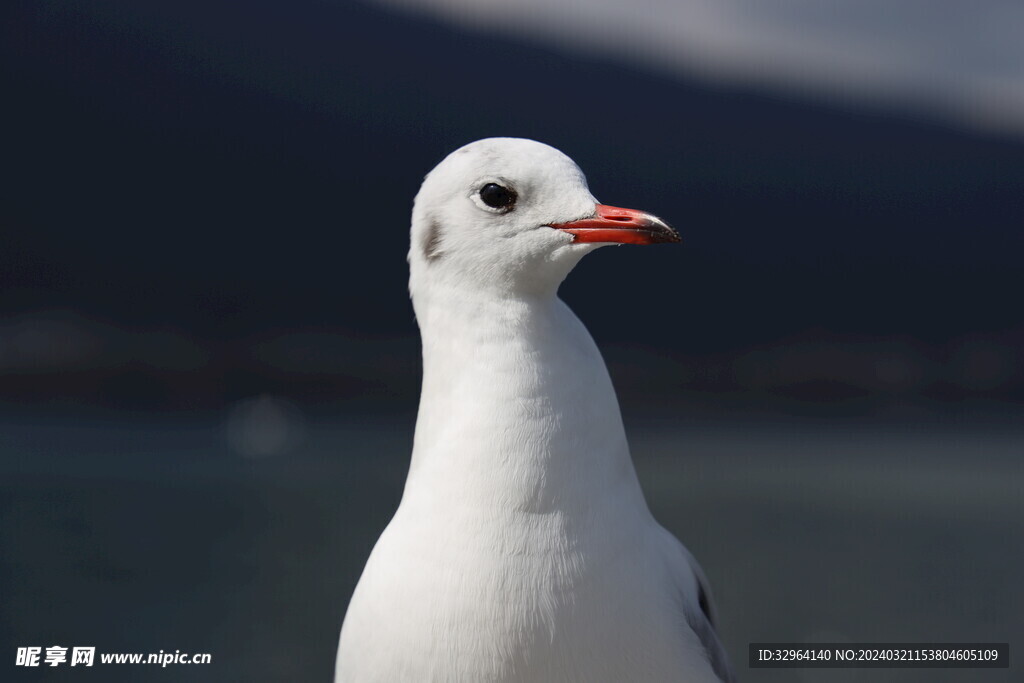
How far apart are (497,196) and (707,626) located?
0.86 m

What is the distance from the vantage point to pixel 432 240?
1624 mm

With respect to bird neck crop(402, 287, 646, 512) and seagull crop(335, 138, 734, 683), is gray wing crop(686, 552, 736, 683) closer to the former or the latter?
seagull crop(335, 138, 734, 683)

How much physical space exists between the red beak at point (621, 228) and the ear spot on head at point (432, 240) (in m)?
0.21

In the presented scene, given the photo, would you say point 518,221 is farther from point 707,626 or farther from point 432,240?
point 707,626

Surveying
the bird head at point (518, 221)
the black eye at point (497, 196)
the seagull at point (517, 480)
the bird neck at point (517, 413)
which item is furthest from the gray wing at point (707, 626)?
the black eye at point (497, 196)

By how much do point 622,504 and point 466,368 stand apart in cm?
33

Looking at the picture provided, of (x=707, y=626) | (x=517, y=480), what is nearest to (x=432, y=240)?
(x=517, y=480)

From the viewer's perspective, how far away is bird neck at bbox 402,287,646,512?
150cm

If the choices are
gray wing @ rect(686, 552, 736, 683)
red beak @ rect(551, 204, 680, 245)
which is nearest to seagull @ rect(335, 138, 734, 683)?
red beak @ rect(551, 204, 680, 245)

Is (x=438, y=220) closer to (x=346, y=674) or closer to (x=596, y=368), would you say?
(x=596, y=368)

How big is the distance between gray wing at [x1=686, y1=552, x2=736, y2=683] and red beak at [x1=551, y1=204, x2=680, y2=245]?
66cm

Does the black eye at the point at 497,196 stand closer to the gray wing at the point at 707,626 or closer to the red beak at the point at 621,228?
the red beak at the point at 621,228

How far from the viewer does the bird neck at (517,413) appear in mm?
1498

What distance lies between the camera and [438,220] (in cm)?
162
